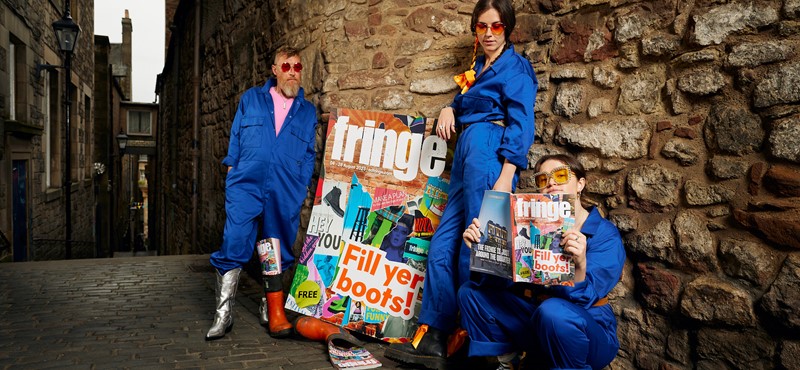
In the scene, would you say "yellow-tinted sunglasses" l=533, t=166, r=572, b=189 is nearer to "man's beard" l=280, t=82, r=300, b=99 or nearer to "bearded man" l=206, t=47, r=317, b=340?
"bearded man" l=206, t=47, r=317, b=340

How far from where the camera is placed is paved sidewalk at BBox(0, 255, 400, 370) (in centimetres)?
305

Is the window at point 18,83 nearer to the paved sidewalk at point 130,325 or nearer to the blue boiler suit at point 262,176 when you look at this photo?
the paved sidewalk at point 130,325

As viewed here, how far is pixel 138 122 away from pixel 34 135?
16723 mm

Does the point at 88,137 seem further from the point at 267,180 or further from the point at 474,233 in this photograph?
the point at 474,233

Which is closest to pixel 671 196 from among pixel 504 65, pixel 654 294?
pixel 654 294

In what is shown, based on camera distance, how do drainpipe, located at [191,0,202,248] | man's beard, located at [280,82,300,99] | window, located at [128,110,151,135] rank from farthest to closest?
window, located at [128,110,151,135] < drainpipe, located at [191,0,202,248] < man's beard, located at [280,82,300,99]

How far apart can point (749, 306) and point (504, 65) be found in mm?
1525

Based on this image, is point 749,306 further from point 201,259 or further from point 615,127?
point 201,259

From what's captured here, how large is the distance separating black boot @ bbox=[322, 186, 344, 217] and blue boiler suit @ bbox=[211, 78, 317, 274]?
19 cm

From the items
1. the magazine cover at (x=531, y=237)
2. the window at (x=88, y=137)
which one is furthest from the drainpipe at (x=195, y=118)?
the window at (x=88, y=137)

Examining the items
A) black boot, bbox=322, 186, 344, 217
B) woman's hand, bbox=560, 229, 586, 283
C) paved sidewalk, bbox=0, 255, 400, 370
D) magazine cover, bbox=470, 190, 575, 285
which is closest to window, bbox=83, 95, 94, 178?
paved sidewalk, bbox=0, 255, 400, 370

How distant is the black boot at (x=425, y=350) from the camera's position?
9.62 feet

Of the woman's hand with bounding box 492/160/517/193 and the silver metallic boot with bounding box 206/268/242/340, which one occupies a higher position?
the woman's hand with bounding box 492/160/517/193

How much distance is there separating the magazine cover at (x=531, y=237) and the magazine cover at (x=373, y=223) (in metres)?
0.98
